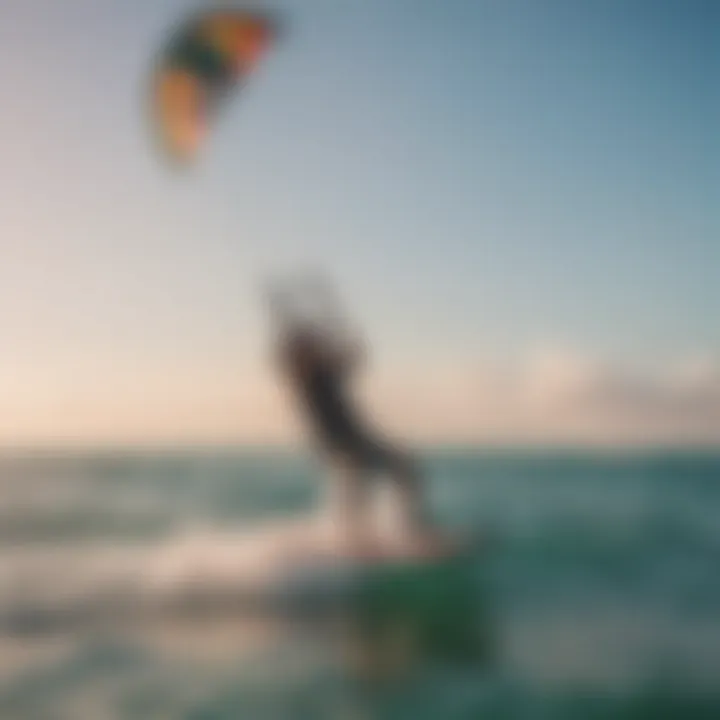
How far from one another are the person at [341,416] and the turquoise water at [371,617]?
0.04 meters

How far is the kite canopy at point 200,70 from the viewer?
132 cm

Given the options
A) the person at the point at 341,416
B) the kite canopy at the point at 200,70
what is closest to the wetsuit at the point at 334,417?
the person at the point at 341,416

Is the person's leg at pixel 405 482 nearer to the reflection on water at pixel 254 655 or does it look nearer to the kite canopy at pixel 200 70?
the reflection on water at pixel 254 655

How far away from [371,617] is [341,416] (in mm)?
279

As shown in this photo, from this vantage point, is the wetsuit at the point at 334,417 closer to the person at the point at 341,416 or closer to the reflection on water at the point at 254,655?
the person at the point at 341,416

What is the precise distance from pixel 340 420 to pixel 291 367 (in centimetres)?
10

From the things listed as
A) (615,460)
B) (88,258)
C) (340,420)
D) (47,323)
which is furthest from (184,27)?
(615,460)

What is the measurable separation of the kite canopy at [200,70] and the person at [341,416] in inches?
10.1

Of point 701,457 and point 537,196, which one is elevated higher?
point 537,196

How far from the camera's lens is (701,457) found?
1.35 meters

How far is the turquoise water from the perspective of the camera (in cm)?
130

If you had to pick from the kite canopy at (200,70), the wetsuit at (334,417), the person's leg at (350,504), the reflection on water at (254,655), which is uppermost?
the kite canopy at (200,70)

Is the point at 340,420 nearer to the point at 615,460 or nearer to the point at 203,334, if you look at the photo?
the point at 203,334

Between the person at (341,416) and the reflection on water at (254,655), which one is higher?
the person at (341,416)
